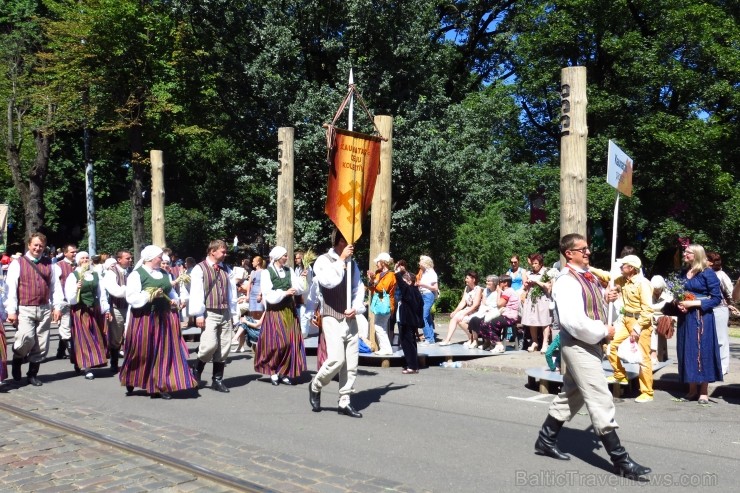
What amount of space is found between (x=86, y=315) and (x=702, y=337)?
26.6 feet

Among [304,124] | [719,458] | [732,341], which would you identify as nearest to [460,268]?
[304,124]

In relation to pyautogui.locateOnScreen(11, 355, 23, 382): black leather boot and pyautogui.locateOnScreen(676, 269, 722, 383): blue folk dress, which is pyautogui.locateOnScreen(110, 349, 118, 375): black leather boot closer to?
pyautogui.locateOnScreen(11, 355, 23, 382): black leather boot

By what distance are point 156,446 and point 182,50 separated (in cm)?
2340

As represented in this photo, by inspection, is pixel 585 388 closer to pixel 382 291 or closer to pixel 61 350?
pixel 382 291

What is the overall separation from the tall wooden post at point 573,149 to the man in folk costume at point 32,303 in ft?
22.5

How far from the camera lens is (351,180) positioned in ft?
32.4

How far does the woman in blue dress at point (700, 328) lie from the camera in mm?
8969

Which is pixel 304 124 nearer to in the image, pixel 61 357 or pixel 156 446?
pixel 61 357

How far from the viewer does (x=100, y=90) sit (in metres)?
29.5

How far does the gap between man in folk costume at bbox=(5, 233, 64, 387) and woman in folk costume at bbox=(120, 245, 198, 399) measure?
1554 mm

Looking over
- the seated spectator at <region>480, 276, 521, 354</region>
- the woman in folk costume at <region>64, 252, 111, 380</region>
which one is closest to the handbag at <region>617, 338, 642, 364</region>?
the seated spectator at <region>480, 276, 521, 354</region>

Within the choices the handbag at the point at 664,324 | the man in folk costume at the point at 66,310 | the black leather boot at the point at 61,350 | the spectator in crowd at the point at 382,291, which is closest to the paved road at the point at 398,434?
the handbag at the point at 664,324

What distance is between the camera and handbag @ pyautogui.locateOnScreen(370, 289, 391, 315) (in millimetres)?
13008

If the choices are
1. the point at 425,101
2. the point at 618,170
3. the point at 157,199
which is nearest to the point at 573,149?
the point at 618,170
